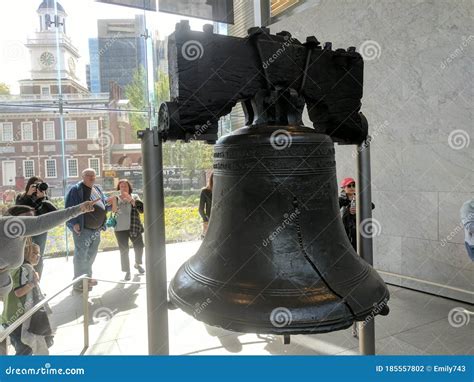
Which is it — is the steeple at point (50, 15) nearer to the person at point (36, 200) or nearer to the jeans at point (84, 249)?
the person at point (36, 200)

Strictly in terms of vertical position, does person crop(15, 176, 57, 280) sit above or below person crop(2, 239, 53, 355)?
above

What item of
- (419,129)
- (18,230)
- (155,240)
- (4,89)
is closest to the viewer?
(155,240)

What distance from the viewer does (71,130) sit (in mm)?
9297

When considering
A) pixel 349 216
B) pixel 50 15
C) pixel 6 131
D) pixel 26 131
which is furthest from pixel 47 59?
pixel 349 216

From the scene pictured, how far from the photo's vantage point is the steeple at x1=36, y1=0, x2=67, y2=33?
8281mm

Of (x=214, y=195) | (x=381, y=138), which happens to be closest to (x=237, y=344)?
(x=214, y=195)

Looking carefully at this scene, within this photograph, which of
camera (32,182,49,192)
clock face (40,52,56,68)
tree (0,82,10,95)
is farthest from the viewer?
clock face (40,52,56,68)

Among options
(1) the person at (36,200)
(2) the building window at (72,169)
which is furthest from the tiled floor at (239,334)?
(2) the building window at (72,169)

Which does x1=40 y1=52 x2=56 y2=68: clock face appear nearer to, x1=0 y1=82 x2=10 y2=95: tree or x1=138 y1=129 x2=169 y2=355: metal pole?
x1=0 y1=82 x2=10 y2=95: tree

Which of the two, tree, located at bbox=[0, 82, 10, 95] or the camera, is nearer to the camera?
the camera

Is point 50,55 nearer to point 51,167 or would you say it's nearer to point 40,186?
point 51,167

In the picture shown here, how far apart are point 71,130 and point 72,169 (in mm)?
902

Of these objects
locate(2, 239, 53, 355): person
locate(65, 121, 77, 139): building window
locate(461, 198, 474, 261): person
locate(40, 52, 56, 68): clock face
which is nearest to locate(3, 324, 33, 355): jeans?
locate(2, 239, 53, 355): person

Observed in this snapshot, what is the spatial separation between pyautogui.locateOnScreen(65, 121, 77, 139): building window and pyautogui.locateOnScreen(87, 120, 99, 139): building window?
1.11ft
